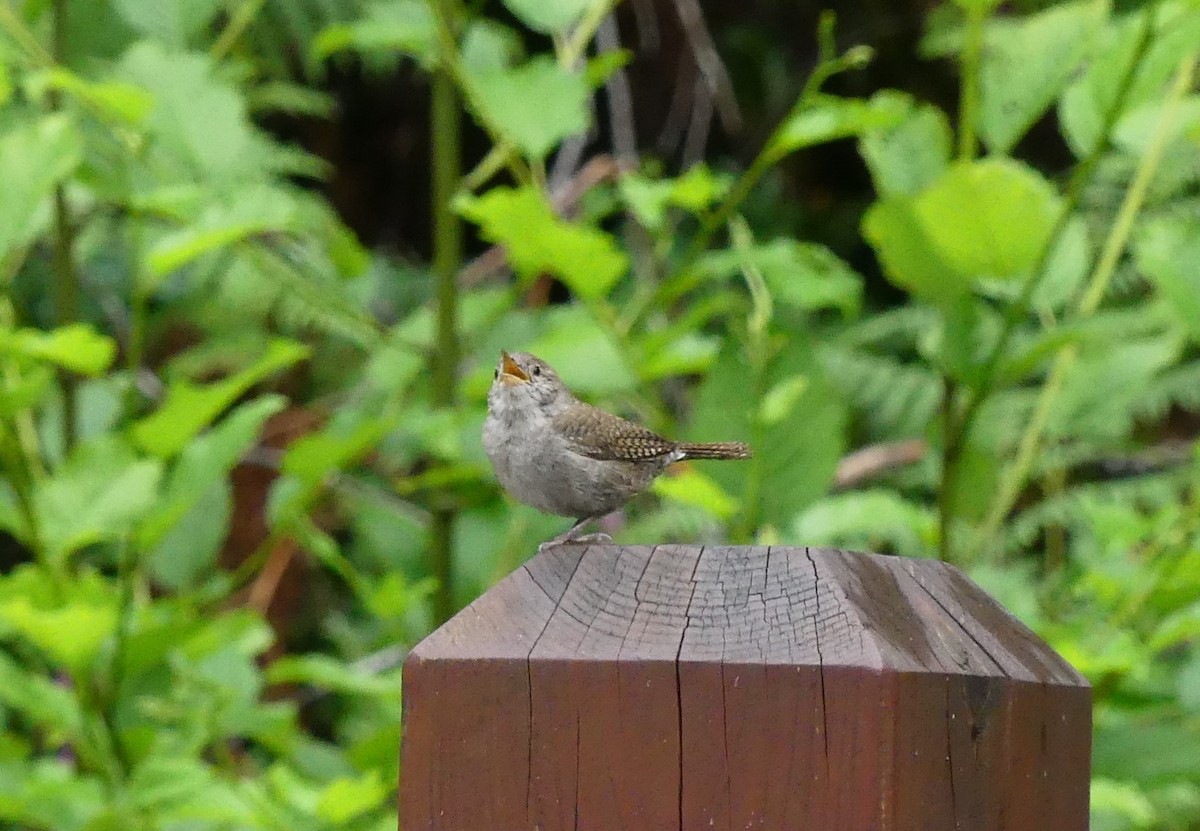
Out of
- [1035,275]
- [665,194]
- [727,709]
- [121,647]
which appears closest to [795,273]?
[665,194]

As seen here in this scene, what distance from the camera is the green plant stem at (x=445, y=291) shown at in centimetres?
286

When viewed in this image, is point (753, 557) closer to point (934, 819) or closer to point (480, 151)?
point (934, 819)

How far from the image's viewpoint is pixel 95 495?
7.70 ft

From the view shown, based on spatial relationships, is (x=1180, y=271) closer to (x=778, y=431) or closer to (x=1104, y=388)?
(x=1104, y=388)

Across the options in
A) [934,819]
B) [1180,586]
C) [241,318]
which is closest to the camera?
[934,819]

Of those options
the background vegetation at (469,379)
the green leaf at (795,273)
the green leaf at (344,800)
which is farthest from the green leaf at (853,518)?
the green leaf at (344,800)

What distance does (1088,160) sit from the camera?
2.32 m

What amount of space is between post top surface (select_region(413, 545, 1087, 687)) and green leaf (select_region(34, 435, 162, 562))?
1.18 m

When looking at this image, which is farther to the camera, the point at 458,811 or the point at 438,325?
the point at 438,325

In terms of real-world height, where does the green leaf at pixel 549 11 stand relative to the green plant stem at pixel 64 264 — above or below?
above

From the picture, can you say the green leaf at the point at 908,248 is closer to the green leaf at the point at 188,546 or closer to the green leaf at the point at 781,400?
the green leaf at the point at 781,400

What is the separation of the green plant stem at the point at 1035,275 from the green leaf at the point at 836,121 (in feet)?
1.00

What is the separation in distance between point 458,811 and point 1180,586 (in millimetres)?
1451

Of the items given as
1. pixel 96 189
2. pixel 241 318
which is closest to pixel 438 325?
pixel 96 189
